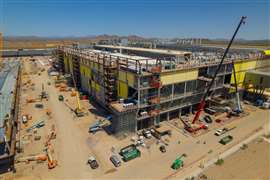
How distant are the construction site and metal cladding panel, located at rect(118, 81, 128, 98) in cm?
20

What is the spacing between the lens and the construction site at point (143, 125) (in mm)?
23672

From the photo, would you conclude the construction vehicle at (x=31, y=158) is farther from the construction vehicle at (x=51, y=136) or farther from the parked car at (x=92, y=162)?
the parked car at (x=92, y=162)

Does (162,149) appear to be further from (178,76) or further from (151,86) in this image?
(178,76)

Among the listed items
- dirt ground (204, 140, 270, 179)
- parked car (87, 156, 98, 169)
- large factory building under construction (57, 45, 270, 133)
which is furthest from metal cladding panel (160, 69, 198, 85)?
parked car (87, 156, 98, 169)

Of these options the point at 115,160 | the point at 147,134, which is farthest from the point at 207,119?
the point at 115,160

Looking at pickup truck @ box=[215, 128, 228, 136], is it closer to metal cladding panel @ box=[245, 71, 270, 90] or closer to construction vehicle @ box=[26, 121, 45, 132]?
metal cladding panel @ box=[245, 71, 270, 90]

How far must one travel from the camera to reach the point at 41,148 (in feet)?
90.9

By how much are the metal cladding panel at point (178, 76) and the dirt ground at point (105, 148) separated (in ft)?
27.7

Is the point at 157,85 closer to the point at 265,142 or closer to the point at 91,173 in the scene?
the point at 91,173

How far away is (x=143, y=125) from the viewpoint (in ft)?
109

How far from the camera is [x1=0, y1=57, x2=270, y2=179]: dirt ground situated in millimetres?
22688

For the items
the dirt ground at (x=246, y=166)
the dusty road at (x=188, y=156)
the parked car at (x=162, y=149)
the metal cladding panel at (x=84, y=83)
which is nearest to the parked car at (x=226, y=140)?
the dusty road at (x=188, y=156)

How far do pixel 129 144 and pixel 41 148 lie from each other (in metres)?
13.4

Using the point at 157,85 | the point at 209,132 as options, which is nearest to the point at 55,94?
the point at 157,85
